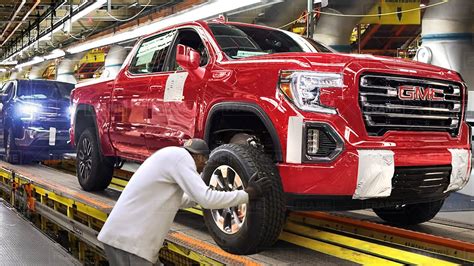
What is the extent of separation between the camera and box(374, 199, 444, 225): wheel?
3546 millimetres

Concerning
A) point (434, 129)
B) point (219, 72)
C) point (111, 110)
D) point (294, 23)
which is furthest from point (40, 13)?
point (434, 129)

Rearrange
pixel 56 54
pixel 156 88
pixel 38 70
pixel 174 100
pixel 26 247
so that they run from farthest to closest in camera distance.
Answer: pixel 38 70 → pixel 56 54 → pixel 26 247 → pixel 156 88 → pixel 174 100

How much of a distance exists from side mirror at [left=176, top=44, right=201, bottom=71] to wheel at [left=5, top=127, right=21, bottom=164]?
5745 millimetres

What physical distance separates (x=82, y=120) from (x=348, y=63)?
3.57m

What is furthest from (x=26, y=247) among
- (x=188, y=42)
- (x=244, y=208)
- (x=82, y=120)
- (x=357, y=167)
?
(x=357, y=167)

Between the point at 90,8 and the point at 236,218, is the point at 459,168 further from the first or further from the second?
the point at 90,8

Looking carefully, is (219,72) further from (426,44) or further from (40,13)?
(40,13)

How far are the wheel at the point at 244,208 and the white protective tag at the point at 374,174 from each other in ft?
1.43

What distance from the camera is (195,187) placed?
2.46m

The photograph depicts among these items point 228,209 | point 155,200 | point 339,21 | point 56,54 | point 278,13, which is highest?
point 56,54

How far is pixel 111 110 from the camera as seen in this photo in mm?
4695

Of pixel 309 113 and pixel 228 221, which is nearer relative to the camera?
pixel 309 113

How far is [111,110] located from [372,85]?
8.97 ft

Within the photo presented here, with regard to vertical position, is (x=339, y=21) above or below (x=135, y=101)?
above
